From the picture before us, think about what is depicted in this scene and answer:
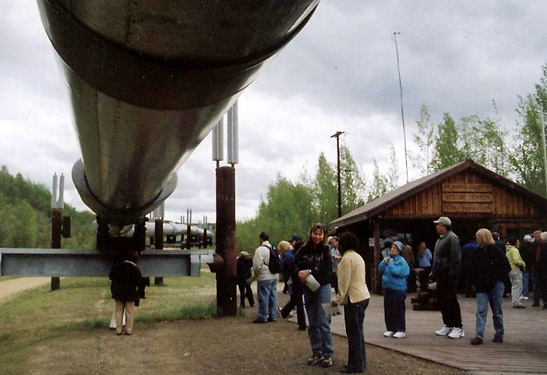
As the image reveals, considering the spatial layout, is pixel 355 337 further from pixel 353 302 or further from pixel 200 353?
pixel 200 353

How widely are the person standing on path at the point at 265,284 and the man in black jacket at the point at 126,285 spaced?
2.31 m

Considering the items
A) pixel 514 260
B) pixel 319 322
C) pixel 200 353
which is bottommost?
pixel 200 353

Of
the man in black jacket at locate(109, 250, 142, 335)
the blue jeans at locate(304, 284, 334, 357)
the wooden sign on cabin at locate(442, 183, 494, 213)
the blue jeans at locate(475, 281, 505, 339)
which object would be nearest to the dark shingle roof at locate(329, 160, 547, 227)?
the wooden sign on cabin at locate(442, 183, 494, 213)

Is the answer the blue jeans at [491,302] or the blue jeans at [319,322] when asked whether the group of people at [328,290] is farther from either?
the blue jeans at [491,302]

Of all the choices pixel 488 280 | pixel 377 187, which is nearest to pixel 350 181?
pixel 377 187

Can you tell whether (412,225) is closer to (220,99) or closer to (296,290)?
(296,290)

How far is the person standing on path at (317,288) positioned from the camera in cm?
625

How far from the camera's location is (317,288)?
20.3ft

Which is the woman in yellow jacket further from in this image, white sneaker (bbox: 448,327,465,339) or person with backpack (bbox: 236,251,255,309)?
person with backpack (bbox: 236,251,255,309)

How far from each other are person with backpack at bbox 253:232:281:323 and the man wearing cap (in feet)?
10.8

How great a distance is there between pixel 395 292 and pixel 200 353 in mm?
2809

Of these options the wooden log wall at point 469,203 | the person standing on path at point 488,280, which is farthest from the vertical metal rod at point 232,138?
the wooden log wall at point 469,203

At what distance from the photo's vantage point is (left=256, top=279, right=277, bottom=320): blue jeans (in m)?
10.4

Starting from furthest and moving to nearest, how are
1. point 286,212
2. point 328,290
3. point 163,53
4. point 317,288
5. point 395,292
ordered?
point 286,212 < point 395,292 < point 328,290 < point 317,288 < point 163,53
